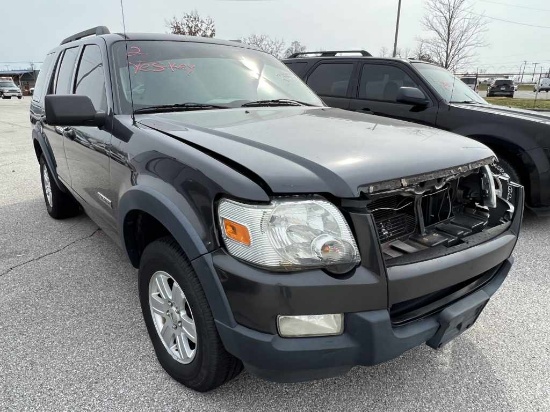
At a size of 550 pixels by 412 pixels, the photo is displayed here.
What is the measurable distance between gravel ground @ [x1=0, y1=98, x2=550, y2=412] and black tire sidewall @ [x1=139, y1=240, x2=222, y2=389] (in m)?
0.11

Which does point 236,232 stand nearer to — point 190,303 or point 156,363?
point 190,303

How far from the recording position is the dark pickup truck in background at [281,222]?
158cm

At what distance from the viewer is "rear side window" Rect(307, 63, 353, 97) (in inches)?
232

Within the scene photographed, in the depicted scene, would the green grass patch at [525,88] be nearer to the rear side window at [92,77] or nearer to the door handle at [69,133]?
the rear side window at [92,77]

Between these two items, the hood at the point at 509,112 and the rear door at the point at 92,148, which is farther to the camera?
the hood at the point at 509,112

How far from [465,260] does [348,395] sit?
0.88m

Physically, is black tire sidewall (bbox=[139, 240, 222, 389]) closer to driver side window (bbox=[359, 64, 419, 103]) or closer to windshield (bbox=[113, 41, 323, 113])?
windshield (bbox=[113, 41, 323, 113])

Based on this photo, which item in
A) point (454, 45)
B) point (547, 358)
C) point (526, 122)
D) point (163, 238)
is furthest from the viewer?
point (454, 45)

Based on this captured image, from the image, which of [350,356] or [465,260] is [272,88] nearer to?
[465,260]

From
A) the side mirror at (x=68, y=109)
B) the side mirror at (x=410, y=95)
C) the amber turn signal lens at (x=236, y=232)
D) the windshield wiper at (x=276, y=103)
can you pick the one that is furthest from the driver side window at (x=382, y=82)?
the amber turn signal lens at (x=236, y=232)

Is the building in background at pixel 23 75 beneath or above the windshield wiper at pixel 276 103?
beneath

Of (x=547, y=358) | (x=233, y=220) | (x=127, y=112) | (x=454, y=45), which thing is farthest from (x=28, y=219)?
(x=454, y=45)

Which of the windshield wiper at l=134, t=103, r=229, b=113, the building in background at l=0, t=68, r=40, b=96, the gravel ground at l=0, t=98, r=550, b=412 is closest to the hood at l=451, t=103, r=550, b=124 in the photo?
the gravel ground at l=0, t=98, r=550, b=412

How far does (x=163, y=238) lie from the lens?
2072 millimetres
